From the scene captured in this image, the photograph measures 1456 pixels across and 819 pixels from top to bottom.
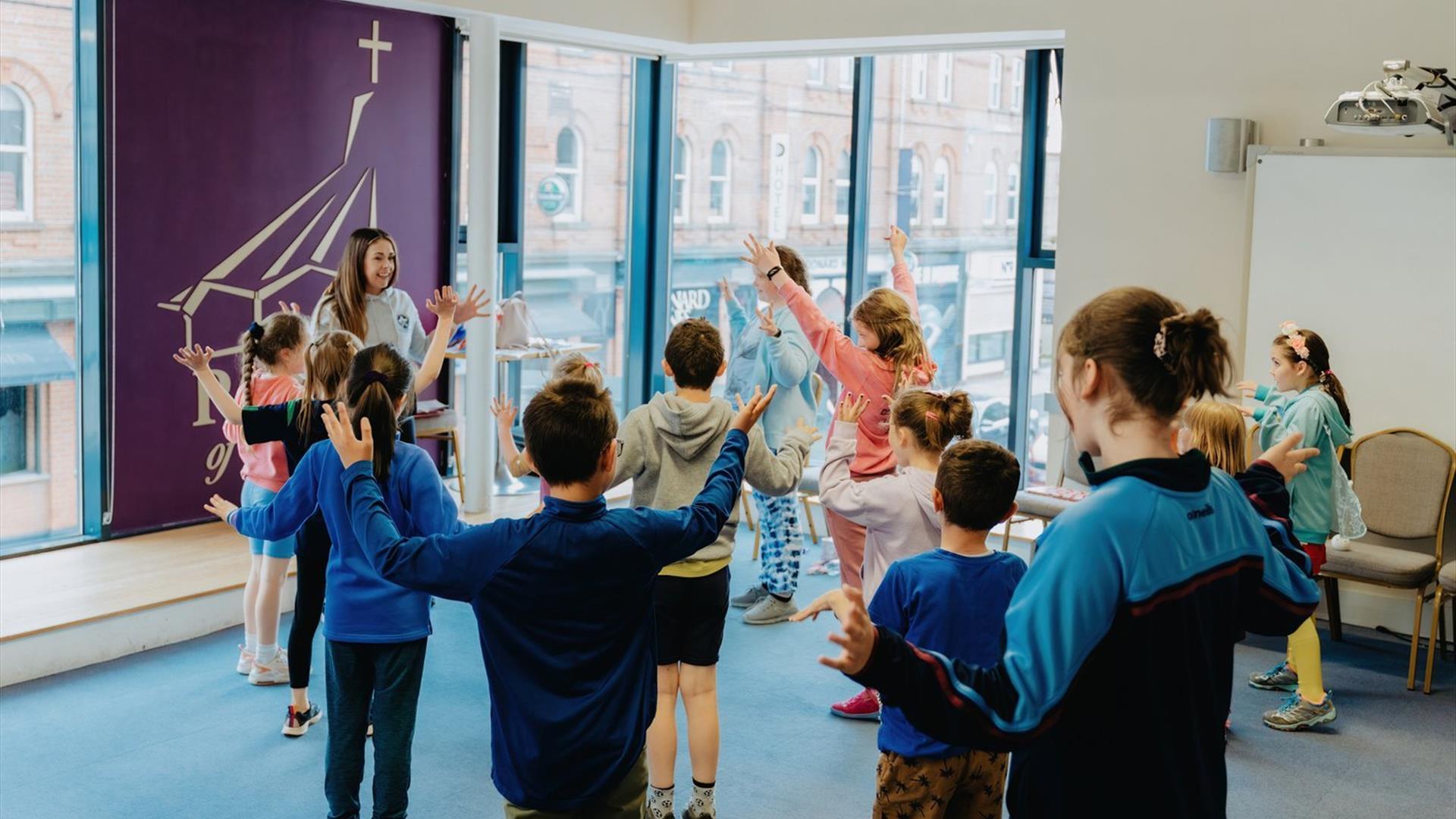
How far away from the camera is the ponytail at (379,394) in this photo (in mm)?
3074

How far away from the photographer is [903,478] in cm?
369

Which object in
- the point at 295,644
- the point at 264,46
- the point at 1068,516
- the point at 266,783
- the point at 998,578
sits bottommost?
the point at 266,783

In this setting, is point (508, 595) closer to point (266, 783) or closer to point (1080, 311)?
point (1080, 311)

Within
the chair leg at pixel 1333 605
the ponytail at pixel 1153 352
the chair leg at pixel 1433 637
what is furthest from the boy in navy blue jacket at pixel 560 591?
the chair leg at pixel 1333 605

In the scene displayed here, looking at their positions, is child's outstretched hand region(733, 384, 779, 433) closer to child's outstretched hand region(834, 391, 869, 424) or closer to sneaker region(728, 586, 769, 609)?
child's outstretched hand region(834, 391, 869, 424)

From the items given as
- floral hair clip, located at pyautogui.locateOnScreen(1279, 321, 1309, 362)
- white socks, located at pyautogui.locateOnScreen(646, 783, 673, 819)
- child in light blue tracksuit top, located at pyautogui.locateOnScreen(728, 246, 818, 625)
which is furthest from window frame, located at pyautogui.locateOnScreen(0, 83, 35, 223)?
floral hair clip, located at pyautogui.locateOnScreen(1279, 321, 1309, 362)

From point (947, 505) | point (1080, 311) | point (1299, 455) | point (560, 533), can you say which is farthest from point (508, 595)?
point (1299, 455)

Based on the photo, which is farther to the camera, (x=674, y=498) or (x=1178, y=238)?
(x=1178, y=238)

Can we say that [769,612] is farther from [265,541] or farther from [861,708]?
A: [265,541]

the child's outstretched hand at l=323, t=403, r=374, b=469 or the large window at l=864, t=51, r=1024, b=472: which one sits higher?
the large window at l=864, t=51, r=1024, b=472

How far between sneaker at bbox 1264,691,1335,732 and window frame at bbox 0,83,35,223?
215 inches

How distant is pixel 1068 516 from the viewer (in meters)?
1.61

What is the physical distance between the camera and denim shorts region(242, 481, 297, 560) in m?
4.59

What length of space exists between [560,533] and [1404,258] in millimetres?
4425
